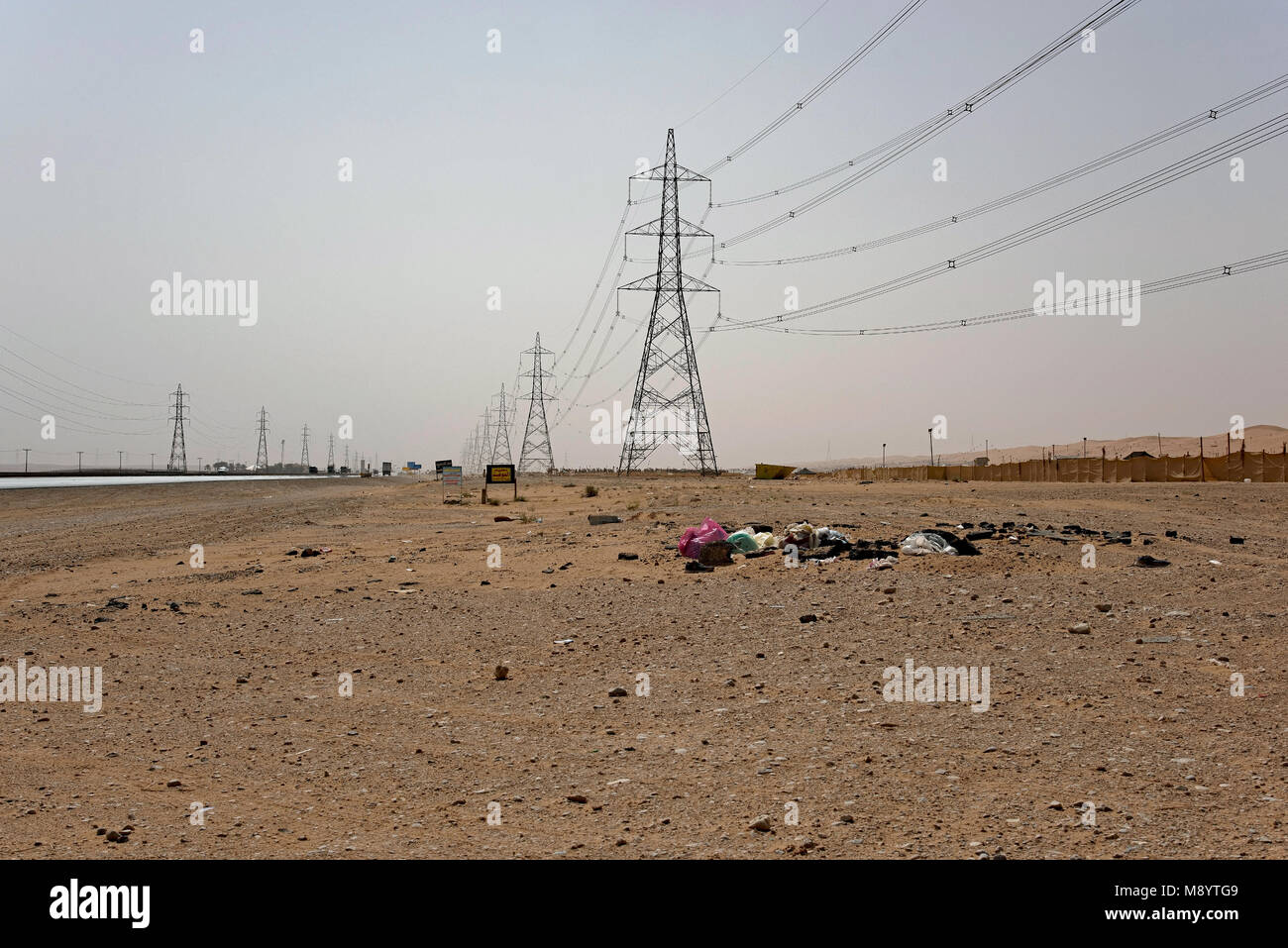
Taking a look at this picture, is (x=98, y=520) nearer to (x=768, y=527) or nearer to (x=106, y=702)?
(x=768, y=527)

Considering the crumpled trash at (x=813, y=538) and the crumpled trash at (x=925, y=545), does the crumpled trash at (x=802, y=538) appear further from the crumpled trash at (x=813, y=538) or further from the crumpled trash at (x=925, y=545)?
the crumpled trash at (x=925, y=545)

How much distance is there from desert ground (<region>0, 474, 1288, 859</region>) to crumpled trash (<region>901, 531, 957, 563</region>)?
1.94 ft

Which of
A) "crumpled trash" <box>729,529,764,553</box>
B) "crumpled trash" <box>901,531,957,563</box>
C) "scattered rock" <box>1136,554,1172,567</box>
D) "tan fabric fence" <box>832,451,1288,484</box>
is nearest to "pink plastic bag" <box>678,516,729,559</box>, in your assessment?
"crumpled trash" <box>729,529,764,553</box>

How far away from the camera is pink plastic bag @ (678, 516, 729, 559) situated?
15375mm

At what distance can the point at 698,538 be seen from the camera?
51.5 ft

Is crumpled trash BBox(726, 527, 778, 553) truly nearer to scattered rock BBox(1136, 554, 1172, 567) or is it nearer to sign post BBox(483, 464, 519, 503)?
scattered rock BBox(1136, 554, 1172, 567)

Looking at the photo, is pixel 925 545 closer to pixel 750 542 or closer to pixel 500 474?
pixel 750 542

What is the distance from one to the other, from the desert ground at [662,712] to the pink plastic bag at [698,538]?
0.31m

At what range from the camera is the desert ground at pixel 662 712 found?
5.07 metres

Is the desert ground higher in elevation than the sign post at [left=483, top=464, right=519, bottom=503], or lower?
lower

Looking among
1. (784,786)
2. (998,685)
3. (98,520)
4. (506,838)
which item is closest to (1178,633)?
(998,685)

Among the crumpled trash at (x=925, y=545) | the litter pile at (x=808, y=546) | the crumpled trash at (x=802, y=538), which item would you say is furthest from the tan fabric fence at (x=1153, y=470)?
the crumpled trash at (x=925, y=545)

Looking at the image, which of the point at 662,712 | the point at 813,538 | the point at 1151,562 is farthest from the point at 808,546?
the point at 662,712
